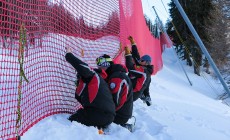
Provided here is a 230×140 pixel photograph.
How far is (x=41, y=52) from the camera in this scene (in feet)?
18.0

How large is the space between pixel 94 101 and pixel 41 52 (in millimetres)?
1396

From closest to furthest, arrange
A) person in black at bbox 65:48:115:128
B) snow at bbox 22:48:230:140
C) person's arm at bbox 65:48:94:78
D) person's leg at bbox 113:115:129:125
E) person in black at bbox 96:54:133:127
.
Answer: snow at bbox 22:48:230:140 < person's arm at bbox 65:48:94:78 < person in black at bbox 65:48:115:128 < person in black at bbox 96:54:133:127 < person's leg at bbox 113:115:129:125

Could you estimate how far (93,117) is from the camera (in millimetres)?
4832

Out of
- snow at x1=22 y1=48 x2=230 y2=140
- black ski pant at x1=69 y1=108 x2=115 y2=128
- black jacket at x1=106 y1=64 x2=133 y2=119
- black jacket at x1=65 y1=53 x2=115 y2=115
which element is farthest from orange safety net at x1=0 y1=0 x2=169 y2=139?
black jacket at x1=106 y1=64 x2=133 y2=119

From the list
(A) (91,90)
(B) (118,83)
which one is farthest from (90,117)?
(B) (118,83)

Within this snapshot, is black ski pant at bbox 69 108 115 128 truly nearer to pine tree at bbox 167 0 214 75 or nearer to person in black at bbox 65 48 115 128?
person in black at bbox 65 48 115 128

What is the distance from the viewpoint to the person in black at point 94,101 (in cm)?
469

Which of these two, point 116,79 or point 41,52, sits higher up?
point 41,52

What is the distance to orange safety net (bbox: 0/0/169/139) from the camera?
4.21 m

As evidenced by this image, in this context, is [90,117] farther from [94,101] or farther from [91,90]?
[91,90]

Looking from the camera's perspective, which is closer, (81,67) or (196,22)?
(81,67)

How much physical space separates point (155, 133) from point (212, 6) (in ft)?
86.6

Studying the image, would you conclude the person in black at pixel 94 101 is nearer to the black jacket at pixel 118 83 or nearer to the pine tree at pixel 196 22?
the black jacket at pixel 118 83

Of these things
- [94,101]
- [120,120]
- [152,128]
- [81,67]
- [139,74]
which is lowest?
[152,128]
